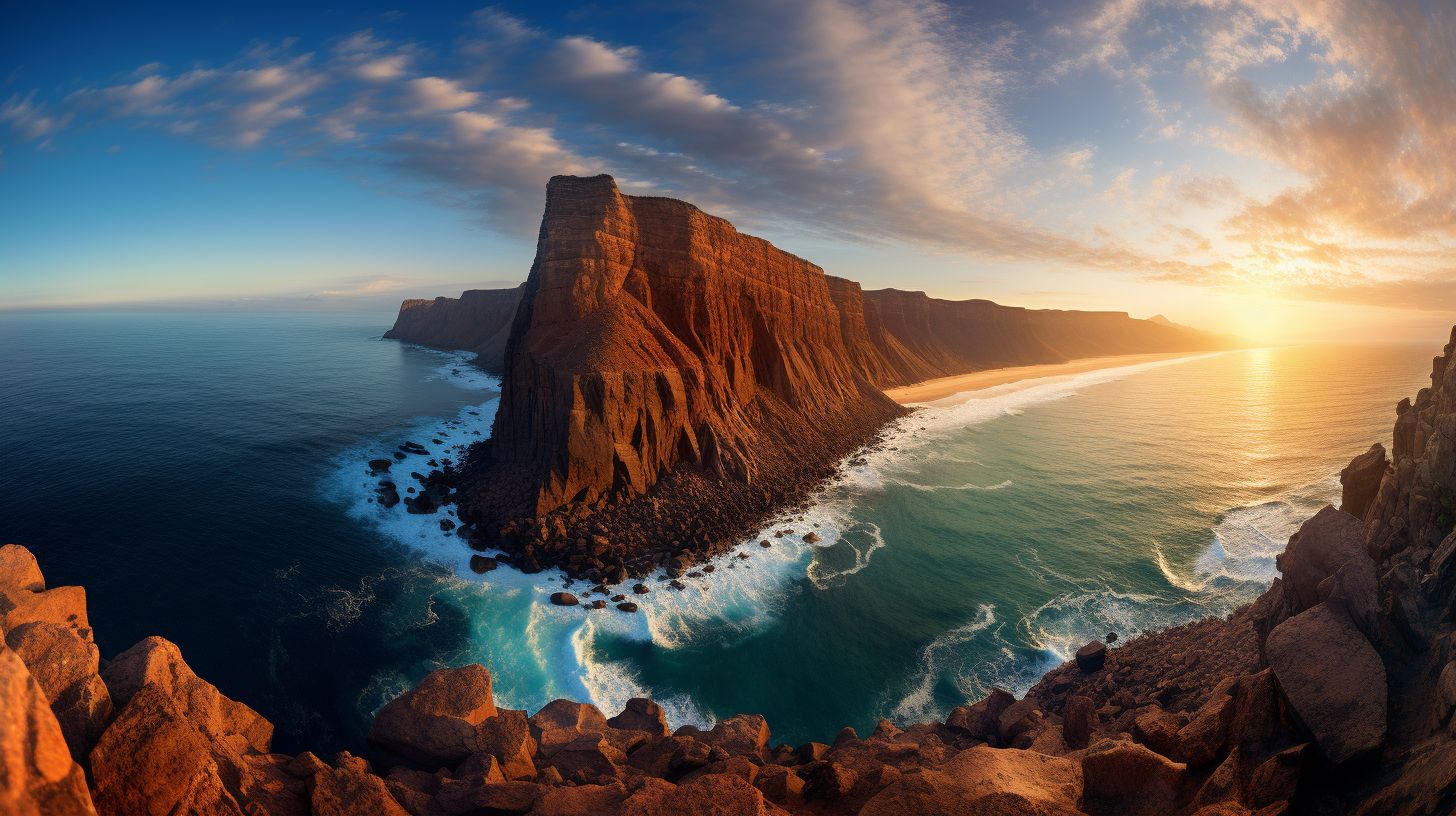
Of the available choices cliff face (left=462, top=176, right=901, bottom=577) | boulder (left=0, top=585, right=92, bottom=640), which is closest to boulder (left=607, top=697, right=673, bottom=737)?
cliff face (left=462, top=176, right=901, bottom=577)

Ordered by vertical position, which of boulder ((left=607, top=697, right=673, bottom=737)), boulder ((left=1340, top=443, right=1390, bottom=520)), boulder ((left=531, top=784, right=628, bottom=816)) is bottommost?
boulder ((left=607, top=697, right=673, bottom=737))

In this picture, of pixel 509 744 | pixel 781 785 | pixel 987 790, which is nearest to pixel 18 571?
pixel 509 744

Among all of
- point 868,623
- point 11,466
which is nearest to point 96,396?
point 11,466

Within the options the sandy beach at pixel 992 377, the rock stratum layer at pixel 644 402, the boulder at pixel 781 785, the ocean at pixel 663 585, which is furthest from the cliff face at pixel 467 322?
the boulder at pixel 781 785

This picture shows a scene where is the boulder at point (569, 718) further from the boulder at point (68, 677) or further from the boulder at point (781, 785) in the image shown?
the boulder at point (68, 677)

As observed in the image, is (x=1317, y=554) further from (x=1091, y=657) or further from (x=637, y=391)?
(x=637, y=391)

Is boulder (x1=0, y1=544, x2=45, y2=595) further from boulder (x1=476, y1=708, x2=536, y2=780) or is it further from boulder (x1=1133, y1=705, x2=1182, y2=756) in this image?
boulder (x1=1133, y1=705, x2=1182, y2=756)
